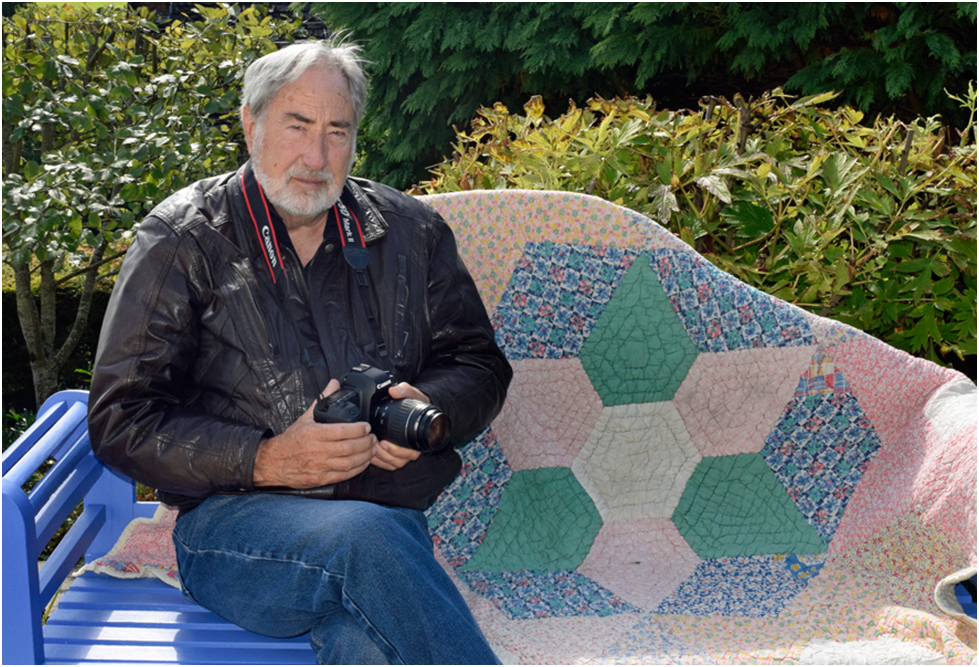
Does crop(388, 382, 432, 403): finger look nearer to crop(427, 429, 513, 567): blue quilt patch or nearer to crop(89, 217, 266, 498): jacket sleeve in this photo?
crop(89, 217, 266, 498): jacket sleeve

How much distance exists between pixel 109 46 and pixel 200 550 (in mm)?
2961

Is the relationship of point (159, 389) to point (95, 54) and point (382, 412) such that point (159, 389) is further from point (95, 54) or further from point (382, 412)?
point (95, 54)

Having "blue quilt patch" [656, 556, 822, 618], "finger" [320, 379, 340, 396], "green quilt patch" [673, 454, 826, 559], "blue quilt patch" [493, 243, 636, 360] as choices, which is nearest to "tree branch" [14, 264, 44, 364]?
"blue quilt patch" [493, 243, 636, 360]

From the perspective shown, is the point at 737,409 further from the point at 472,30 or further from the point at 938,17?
the point at 472,30

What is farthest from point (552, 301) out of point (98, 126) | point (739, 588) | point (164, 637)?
point (98, 126)

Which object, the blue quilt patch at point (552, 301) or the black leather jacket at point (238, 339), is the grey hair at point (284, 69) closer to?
the black leather jacket at point (238, 339)

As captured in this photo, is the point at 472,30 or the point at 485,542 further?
the point at 472,30

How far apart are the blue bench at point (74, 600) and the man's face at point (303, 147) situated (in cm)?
74

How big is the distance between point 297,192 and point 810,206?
5.49ft

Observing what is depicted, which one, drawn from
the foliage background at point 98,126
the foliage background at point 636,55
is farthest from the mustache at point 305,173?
the foliage background at point 636,55

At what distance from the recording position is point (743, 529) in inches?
97.2

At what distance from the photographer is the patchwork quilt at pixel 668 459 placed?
2207mm

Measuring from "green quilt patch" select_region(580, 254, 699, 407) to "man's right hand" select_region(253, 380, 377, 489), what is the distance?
85 cm

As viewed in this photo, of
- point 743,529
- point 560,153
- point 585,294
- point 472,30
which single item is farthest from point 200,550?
point 472,30
